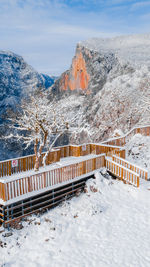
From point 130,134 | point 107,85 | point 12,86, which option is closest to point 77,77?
point 107,85

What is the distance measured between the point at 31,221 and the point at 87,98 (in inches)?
1614

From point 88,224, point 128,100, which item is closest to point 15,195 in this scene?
point 88,224

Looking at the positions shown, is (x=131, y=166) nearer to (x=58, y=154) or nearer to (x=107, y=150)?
(x=107, y=150)

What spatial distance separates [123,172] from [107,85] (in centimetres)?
3293

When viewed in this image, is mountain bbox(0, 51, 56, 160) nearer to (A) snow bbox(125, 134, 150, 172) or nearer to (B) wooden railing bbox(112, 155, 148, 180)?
(A) snow bbox(125, 134, 150, 172)

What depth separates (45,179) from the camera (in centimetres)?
1071

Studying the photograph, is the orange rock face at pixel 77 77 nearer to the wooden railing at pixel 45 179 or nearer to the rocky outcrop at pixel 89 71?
the rocky outcrop at pixel 89 71

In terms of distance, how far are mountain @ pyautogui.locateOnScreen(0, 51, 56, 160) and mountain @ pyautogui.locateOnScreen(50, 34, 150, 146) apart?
997 cm

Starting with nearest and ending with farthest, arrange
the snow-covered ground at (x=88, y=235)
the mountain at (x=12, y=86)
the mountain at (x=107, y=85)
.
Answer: the snow-covered ground at (x=88, y=235) → the mountain at (x=107, y=85) → the mountain at (x=12, y=86)

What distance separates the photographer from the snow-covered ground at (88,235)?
7.59 m

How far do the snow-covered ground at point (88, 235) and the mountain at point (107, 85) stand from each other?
1543 cm

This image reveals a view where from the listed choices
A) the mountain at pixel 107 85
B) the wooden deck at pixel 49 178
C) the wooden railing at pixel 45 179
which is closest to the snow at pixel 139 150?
the wooden deck at pixel 49 178

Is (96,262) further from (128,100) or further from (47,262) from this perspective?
(128,100)

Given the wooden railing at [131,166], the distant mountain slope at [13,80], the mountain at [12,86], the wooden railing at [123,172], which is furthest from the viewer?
the distant mountain slope at [13,80]
